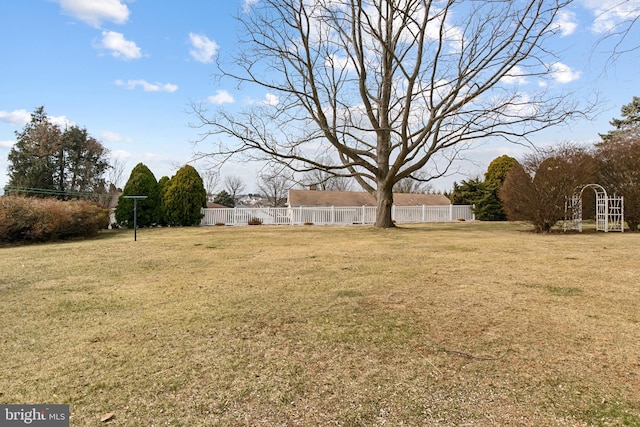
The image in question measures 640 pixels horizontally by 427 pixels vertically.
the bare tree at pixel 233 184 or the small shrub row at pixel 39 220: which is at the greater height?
the bare tree at pixel 233 184

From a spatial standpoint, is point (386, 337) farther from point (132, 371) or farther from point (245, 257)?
point (245, 257)

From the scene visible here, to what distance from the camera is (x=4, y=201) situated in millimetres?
9961

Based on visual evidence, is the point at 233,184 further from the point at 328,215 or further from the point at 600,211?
the point at 600,211

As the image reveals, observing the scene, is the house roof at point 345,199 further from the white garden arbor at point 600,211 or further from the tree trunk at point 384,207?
the white garden arbor at point 600,211

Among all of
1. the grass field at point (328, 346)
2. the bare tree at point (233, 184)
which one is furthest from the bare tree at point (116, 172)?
the grass field at point (328, 346)

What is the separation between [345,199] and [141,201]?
1790 centimetres

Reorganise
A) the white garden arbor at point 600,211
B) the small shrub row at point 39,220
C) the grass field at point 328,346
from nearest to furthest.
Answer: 1. the grass field at point 328,346
2. the small shrub row at point 39,220
3. the white garden arbor at point 600,211

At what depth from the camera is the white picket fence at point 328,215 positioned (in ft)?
61.3

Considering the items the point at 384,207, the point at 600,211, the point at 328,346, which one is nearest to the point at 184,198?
the point at 384,207

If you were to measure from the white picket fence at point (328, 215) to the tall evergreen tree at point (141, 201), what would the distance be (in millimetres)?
2364

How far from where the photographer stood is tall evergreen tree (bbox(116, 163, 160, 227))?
53.2 feet

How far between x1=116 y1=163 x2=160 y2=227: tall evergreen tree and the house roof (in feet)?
41.7

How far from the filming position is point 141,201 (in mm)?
16453

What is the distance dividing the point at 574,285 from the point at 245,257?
18.3ft
